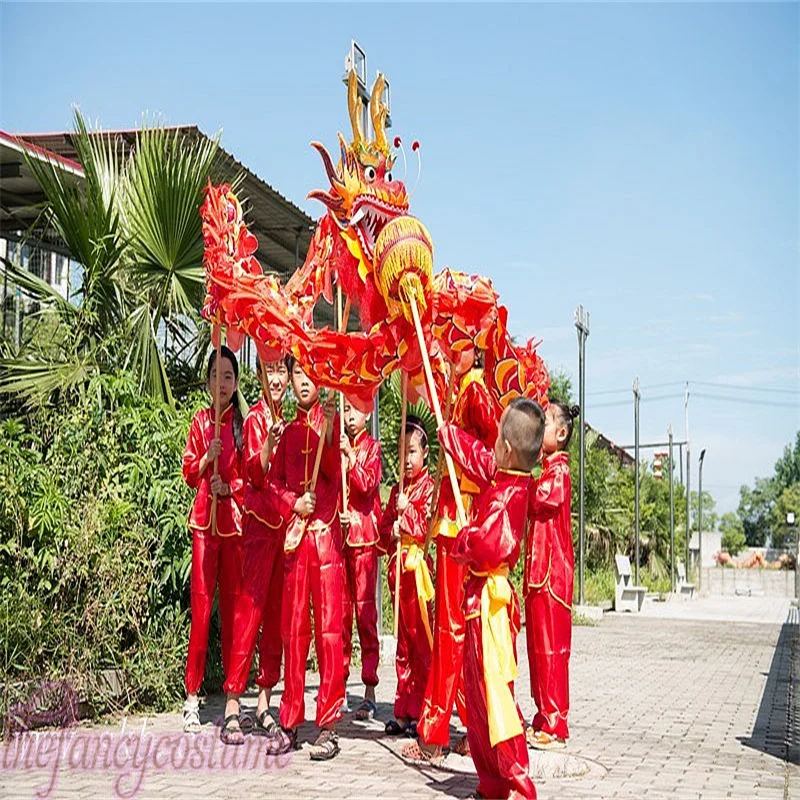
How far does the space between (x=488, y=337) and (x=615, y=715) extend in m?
3.37

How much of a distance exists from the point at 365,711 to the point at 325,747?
136cm

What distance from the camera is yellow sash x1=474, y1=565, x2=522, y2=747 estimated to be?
4703 millimetres

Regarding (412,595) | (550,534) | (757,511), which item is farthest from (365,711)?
(757,511)

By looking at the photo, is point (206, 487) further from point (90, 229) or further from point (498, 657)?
point (498, 657)

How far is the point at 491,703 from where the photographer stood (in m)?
4.73

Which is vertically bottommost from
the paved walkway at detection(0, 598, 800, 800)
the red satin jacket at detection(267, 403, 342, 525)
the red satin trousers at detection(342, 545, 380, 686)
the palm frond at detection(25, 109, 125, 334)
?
the paved walkway at detection(0, 598, 800, 800)

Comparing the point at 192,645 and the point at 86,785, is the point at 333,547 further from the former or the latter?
the point at 86,785

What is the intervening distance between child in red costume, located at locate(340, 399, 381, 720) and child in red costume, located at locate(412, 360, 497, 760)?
3.62ft

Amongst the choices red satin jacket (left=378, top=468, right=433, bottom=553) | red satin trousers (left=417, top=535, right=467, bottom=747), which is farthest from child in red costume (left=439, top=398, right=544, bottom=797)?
red satin jacket (left=378, top=468, right=433, bottom=553)

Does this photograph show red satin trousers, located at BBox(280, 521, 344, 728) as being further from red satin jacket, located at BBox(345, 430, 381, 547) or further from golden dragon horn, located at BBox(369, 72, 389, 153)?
golden dragon horn, located at BBox(369, 72, 389, 153)

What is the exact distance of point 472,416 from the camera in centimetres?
611

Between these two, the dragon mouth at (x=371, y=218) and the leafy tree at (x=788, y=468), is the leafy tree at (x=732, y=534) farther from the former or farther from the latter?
the dragon mouth at (x=371, y=218)

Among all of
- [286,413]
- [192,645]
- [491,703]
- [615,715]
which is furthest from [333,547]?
[286,413]

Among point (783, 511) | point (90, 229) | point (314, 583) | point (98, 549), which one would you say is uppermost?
point (783, 511)
